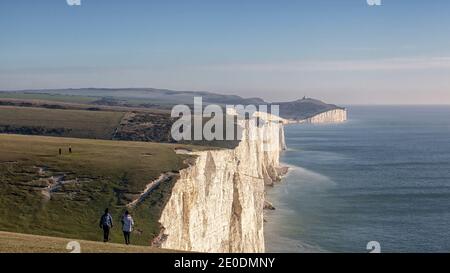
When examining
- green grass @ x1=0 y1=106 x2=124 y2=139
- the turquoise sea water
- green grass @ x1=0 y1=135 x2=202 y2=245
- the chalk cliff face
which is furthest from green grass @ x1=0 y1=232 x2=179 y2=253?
green grass @ x1=0 y1=106 x2=124 y2=139

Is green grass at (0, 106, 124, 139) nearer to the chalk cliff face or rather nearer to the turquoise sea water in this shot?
the chalk cliff face

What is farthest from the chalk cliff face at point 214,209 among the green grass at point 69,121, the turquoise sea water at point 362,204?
the green grass at point 69,121

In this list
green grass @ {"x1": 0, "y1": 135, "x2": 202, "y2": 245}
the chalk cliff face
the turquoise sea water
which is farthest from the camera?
the turquoise sea water

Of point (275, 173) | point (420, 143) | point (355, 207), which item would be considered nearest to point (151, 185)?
point (355, 207)

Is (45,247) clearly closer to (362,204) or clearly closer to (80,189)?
(80,189)

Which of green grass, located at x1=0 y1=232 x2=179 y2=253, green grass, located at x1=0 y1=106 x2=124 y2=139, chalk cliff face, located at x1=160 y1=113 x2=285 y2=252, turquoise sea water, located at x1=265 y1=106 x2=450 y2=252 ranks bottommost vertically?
turquoise sea water, located at x1=265 y1=106 x2=450 y2=252

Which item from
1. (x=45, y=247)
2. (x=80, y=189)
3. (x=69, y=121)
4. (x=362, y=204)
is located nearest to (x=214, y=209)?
(x=80, y=189)
